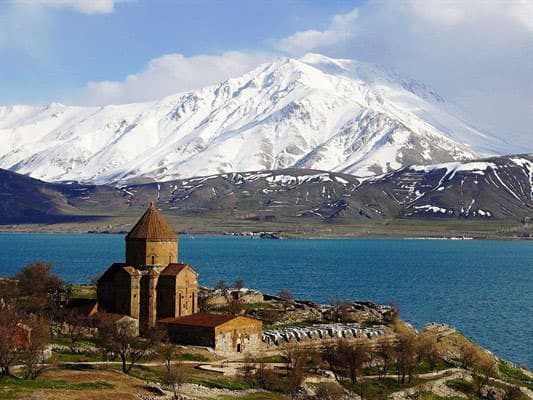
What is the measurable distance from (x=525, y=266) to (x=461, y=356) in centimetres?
13401

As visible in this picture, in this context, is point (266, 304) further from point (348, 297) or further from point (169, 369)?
point (169, 369)

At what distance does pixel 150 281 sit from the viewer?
71188 mm

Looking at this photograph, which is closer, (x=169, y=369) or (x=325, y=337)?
(x=169, y=369)

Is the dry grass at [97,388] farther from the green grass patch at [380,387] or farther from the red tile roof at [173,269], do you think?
the red tile roof at [173,269]

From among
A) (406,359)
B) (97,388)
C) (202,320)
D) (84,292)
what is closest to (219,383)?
(97,388)

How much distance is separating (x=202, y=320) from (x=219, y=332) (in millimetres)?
2827

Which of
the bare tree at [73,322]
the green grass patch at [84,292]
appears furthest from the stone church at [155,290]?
the green grass patch at [84,292]

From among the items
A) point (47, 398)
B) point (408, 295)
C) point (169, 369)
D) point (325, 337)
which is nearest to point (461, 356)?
point (325, 337)

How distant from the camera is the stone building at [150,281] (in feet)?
233

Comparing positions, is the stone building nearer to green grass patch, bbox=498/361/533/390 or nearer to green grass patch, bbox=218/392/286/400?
green grass patch, bbox=218/392/286/400

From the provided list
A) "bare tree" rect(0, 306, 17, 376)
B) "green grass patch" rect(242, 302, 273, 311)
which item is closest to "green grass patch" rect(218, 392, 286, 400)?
"bare tree" rect(0, 306, 17, 376)

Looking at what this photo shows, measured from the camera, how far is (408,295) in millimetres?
129125

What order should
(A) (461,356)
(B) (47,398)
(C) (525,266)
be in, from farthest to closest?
(C) (525,266) → (A) (461,356) → (B) (47,398)

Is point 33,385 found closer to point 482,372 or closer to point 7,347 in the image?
point 7,347
